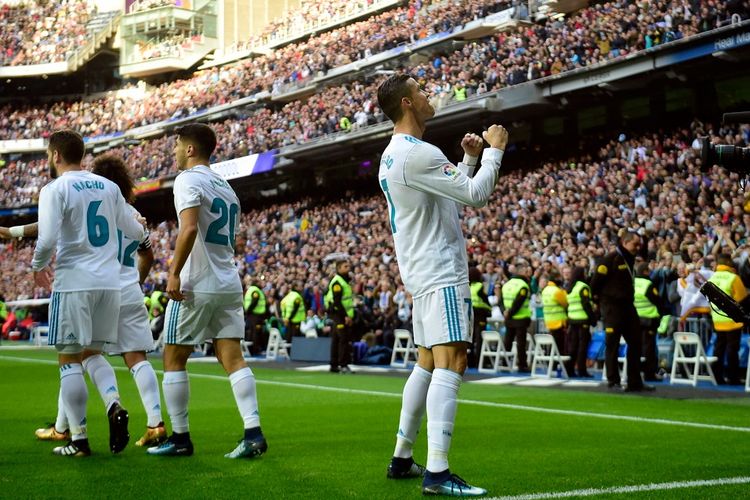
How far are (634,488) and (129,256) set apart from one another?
4.39m

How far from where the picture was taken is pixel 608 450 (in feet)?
22.5

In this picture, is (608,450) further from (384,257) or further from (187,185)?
(384,257)

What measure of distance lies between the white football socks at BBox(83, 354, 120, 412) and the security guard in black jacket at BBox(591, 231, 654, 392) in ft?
24.7

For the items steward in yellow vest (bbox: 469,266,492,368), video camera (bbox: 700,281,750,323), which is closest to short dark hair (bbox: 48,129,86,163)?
video camera (bbox: 700,281,750,323)

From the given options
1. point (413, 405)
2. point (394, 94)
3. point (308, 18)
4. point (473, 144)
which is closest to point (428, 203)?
point (473, 144)

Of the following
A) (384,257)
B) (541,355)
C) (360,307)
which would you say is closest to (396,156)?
(541,355)

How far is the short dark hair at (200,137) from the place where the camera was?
655 cm

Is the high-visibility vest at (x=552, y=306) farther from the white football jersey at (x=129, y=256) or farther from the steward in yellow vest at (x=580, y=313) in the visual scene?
the white football jersey at (x=129, y=256)

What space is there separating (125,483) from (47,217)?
1.93 metres

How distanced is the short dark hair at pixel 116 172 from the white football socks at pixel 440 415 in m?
3.43

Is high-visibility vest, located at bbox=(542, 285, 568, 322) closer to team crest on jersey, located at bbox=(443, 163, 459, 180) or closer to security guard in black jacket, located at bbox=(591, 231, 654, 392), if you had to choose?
security guard in black jacket, located at bbox=(591, 231, 654, 392)

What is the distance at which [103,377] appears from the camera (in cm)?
677

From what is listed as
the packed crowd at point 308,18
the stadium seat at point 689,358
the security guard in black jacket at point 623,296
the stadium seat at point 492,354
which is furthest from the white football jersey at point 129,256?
the packed crowd at point 308,18

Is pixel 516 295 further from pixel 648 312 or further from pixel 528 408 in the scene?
pixel 528 408
